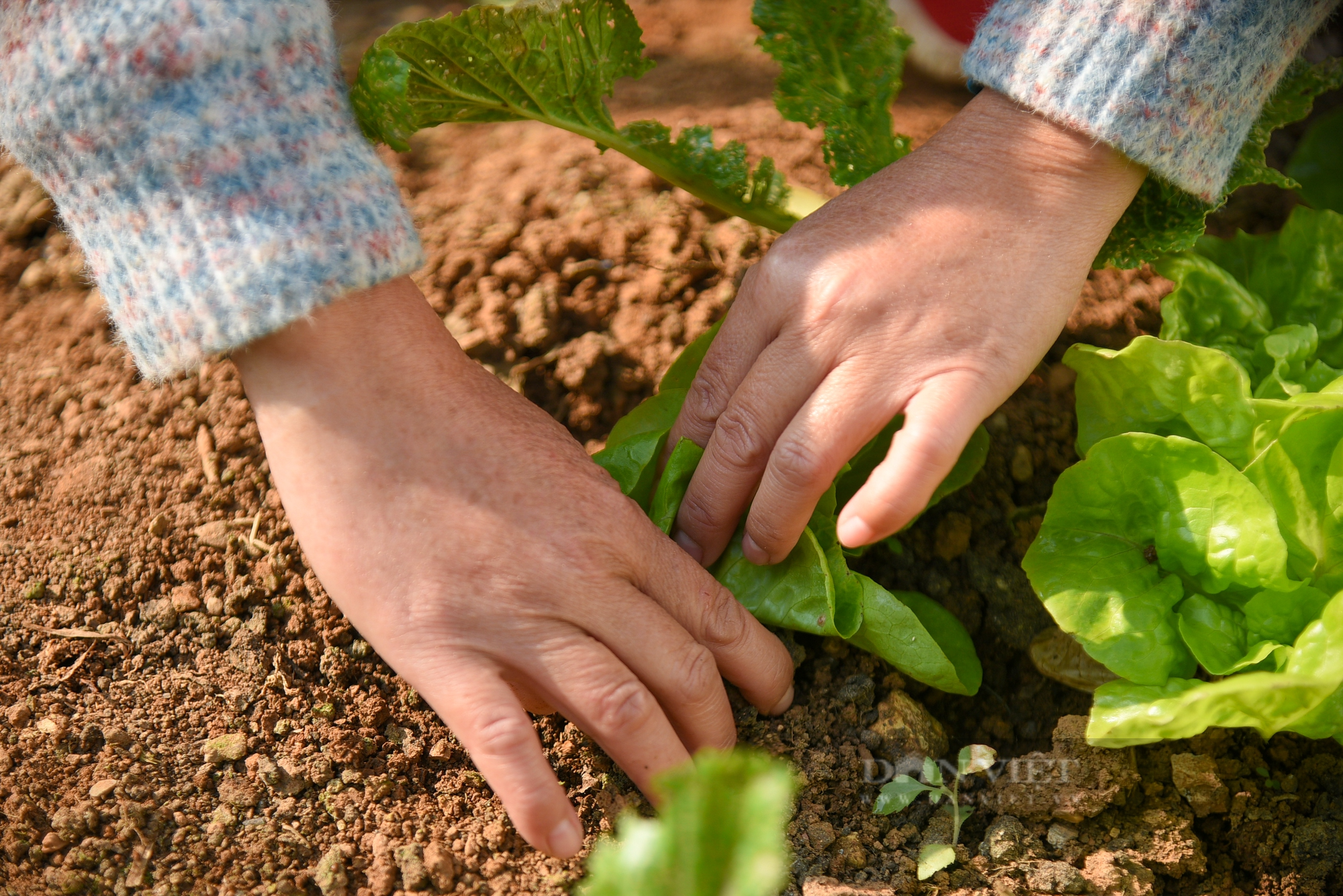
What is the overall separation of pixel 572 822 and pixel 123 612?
2.46ft

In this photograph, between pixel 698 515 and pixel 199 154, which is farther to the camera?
pixel 698 515

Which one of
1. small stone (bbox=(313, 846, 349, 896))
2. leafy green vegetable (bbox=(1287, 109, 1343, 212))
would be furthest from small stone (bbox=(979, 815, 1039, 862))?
leafy green vegetable (bbox=(1287, 109, 1343, 212))

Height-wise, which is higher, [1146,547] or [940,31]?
[940,31]

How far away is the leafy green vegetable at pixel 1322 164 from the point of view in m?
1.85

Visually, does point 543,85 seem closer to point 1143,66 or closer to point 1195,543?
point 1143,66

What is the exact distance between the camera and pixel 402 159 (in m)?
2.01

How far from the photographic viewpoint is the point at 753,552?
1.24 m

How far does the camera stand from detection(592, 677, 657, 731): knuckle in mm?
1071

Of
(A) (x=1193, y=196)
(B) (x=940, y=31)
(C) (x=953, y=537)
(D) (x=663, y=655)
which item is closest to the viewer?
(D) (x=663, y=655)

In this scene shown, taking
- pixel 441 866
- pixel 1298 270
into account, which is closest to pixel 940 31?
pixel 1298 270

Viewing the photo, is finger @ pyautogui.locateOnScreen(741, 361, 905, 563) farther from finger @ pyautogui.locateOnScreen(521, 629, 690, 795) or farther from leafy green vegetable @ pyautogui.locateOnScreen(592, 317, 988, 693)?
finger @ pyautogui.locateOnScreen(521, 629, 690, 795)

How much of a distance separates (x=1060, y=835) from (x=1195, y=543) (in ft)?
1.32

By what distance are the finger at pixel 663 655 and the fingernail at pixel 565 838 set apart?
0.56ft

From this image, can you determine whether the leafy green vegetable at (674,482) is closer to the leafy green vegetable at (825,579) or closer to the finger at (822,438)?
the leafy green vegetable at (825,579)
